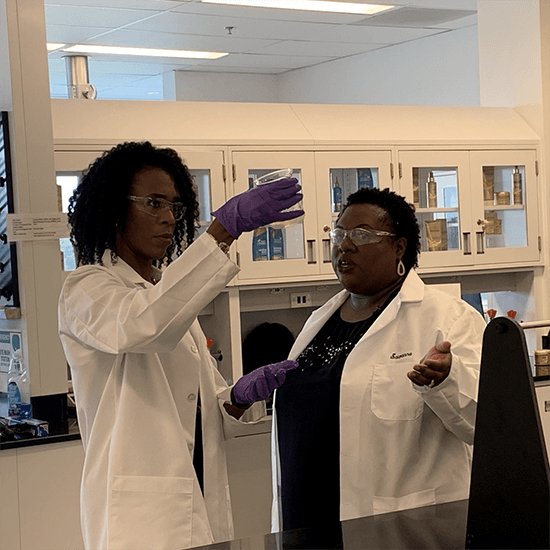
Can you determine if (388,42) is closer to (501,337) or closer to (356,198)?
(356,198)

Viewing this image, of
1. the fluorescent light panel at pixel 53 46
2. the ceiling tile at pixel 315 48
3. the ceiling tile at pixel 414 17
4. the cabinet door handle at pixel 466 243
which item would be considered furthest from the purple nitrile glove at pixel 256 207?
the ceiling tile at pixel 315 48

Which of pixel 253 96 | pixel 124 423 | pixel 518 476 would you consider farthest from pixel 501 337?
pixel 253 96

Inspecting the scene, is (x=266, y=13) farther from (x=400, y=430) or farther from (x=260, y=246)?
(x=400, y=430)

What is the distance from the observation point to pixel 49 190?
3.37 metres

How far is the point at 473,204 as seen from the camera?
4.96m

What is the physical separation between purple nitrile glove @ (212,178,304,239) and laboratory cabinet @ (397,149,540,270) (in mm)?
3071

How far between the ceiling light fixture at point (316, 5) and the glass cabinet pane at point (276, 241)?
119 cm

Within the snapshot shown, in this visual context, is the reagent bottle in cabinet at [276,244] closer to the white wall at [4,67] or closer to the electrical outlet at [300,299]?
the electrical outlet at [300,299]

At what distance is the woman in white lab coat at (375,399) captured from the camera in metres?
2.16

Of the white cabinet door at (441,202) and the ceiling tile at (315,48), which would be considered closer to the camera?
the white cabinet door at (441,202)

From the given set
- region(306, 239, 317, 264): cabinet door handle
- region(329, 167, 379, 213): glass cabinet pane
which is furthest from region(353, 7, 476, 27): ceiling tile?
region(306, 239, 317, 264): cabinet door handle

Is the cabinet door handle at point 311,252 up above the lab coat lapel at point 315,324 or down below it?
above

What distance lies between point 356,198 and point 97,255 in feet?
2.81

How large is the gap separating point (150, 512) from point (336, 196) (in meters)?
3.05
